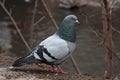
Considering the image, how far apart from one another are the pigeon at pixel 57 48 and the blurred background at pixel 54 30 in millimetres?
2464

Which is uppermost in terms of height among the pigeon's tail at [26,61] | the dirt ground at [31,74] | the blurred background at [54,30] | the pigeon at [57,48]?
the pigeon at [57,48]

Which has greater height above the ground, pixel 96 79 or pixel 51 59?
pixel 51 59

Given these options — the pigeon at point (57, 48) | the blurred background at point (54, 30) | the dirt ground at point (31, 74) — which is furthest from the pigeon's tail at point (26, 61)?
the blurred background at point (54, 30)

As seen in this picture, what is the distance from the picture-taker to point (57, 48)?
552 centimetres

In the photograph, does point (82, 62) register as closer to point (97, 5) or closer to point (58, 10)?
point (58, 10)

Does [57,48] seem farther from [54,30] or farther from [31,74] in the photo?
[54,30]

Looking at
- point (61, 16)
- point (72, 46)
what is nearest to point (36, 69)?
point (72, 46)

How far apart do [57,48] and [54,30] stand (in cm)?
1104

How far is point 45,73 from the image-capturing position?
5.80 m

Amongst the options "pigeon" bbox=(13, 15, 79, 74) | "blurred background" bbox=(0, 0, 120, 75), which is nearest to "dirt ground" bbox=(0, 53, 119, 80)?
"pigeon" bbox=(13, 15, 79, 74)

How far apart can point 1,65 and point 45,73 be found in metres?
0.98

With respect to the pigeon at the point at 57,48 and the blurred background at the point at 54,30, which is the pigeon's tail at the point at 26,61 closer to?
the pigeon at the point at 57,48

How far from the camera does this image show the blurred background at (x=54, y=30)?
39.8 feet

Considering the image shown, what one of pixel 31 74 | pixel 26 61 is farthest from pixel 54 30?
pixel 26 61
